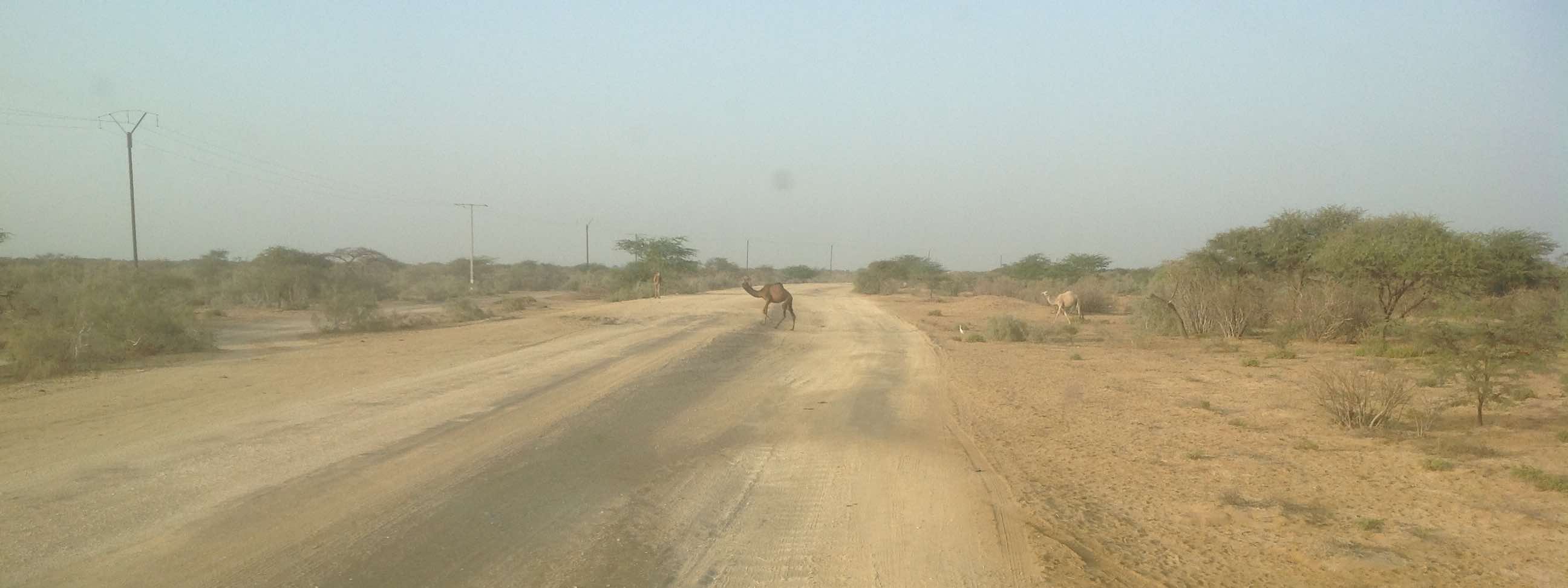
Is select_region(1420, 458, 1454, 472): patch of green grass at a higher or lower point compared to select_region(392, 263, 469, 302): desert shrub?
lower

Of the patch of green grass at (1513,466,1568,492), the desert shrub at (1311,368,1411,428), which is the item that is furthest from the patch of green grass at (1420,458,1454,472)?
the desert shrub at (1311,368,1411,428)

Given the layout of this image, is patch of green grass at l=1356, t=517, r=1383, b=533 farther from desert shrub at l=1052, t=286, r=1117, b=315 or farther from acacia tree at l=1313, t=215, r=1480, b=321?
desert shrub at l=1052, t=286, r=1117, b=315

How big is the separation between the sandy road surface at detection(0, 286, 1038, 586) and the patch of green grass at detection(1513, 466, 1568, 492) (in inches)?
170

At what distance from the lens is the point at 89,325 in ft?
46.4

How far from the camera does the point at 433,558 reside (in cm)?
502

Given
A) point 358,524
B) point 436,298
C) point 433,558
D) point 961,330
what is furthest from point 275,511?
point 436,298

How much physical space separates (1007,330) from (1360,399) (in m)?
12.6

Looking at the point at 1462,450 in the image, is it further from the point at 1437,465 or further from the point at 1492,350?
the point at 1492,350

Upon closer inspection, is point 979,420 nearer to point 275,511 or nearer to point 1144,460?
point 1144,460

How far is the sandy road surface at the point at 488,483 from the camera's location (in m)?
5.02

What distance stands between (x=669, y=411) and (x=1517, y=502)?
26.1 feet

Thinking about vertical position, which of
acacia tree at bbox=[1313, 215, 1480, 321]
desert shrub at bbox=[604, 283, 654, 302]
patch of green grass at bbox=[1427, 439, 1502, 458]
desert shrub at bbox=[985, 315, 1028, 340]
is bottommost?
patch of green grass at bbox=[1427, 439, 1502, 458]

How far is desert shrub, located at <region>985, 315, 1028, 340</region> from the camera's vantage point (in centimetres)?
2172

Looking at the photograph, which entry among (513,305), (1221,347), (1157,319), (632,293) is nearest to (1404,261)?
(1221,347)
